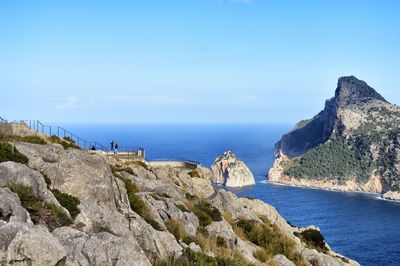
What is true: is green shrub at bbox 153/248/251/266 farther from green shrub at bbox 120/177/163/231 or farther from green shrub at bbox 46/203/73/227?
green shrub at bbox 120/177/163/231

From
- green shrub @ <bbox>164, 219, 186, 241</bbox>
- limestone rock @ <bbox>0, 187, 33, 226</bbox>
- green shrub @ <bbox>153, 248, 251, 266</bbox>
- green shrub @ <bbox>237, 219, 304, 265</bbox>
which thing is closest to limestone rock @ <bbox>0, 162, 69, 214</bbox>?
limestone rock @ <bbox>0, 187, 33, 226</bbox>

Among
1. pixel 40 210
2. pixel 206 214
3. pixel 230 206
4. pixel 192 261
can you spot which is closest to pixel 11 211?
pixel 40 210

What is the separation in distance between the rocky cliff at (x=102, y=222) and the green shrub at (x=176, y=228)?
5cm

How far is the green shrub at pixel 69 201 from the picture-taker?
43.8ft

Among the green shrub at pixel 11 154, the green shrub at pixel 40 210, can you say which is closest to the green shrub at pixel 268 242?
the green shrub at pixel 11 154

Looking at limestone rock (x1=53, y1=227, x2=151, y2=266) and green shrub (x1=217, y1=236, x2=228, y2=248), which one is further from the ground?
limestone rock (x1=53, y1=227, x2=151, y2=266)

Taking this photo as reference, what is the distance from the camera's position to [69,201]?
14.0 meters

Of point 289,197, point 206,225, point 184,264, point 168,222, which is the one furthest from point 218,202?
point 289,197

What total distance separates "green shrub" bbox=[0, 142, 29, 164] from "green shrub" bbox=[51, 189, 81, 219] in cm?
213

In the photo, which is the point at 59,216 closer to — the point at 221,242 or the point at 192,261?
the point at 192,261

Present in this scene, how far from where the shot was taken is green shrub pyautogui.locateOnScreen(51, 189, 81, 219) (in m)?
13.4

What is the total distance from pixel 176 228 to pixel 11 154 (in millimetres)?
6657

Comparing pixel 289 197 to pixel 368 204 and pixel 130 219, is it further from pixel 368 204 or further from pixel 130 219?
pixel 130 219

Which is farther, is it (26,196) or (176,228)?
(176,228)
